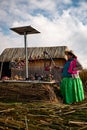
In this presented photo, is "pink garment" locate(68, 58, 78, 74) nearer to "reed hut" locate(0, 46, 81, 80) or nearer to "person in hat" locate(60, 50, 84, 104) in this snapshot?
Result: "person in hat" locate(60, 50, 84, 104)

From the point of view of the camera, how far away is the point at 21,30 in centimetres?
1125

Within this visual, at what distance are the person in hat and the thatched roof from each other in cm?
1509

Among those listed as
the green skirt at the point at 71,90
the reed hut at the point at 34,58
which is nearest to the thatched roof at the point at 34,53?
the reed hut at the point at 34,58

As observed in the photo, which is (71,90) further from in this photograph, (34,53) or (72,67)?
(34,53)

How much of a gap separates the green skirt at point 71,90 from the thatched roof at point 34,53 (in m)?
15.1

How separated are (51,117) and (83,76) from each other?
911cm

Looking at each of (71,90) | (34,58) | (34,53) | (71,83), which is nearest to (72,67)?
(71,83)

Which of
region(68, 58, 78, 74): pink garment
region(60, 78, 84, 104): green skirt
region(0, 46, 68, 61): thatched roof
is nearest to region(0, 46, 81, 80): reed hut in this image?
region(0, 46, 68, 61): thatched roof

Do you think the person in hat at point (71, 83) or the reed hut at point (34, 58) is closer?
the person in hat at point (71, 83)

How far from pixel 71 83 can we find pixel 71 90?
0.54 feet

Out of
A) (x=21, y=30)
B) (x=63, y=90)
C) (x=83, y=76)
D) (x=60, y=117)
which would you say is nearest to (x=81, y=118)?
(x=60, y=117)

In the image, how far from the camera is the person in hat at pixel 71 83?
7891 mm

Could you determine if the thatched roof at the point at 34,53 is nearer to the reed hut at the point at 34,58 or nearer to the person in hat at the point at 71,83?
the reed hut at the point at 34,58

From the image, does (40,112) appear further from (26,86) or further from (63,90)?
(63,90)
